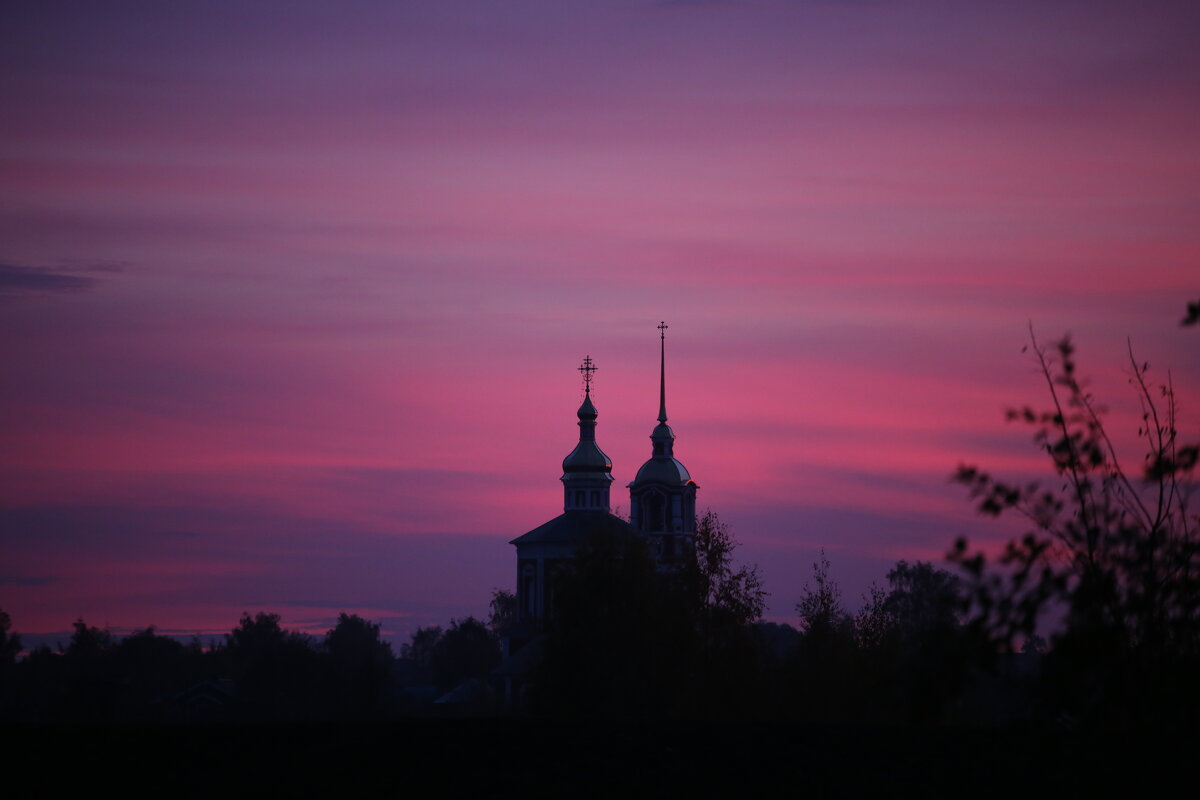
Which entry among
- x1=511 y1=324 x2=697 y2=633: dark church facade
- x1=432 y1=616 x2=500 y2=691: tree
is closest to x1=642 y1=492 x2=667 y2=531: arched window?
x1=511 y1=324 x2=697 y2=633: dark church facade

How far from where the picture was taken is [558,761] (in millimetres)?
21344

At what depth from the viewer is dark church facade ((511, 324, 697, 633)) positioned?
104312mm

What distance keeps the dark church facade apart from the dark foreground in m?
79.8

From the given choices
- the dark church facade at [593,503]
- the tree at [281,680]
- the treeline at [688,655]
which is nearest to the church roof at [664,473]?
the dark church facade at [593,503]

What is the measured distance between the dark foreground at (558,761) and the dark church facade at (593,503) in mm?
79753

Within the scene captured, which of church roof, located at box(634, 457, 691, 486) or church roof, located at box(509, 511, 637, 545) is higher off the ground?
church roof, located at box(634, 457, 691, 486)

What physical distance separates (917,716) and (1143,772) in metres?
7.15

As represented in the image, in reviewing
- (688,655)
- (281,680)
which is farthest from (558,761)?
(281,680)

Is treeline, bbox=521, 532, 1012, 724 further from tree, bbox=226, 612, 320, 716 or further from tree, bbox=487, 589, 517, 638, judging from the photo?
tree, bbox=487, 589, 517, 638

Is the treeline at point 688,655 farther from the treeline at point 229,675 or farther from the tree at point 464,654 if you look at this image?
the tree at point 464,654

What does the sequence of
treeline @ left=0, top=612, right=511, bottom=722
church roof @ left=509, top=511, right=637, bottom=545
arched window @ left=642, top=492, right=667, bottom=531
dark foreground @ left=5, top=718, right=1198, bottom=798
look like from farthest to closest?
arched window @ left=642, top=492, right=667, bottom=531 → church roof @ left=509, top=511, right=637, bottom=545 → treeline @ left=0, top=612, right=511, bottom=722 → dark foreground @ left=5, top=718, right=1198, bottom=798

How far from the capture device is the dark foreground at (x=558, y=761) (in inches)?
773

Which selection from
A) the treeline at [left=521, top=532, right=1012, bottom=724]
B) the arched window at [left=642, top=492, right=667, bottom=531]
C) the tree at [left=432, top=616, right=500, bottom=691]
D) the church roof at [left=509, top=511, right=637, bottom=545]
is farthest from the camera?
the tree at [left=432, top=616, right=500, bottom=691]

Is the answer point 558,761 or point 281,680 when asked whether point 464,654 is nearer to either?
Answer: point 281,680
